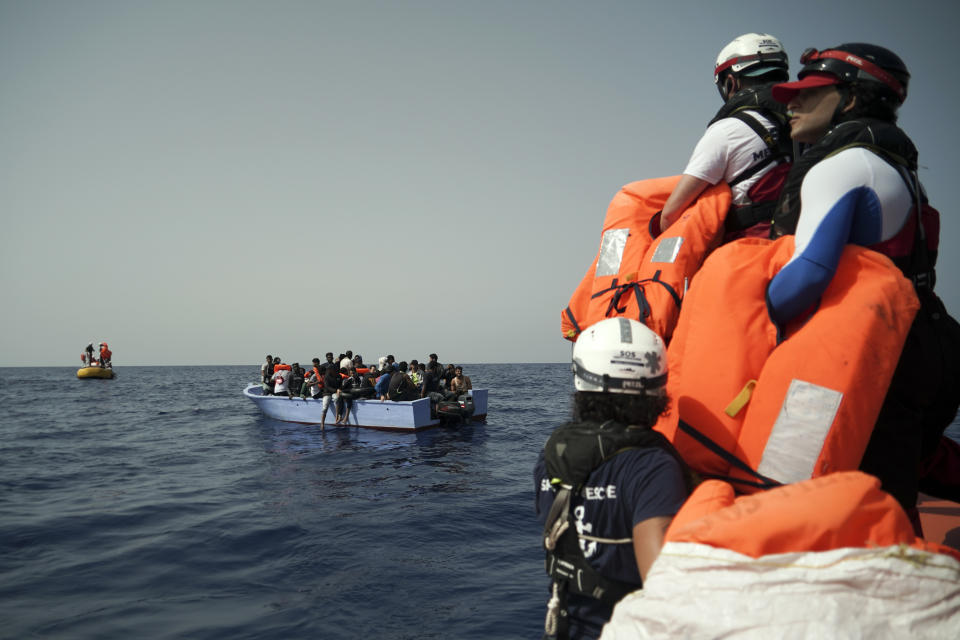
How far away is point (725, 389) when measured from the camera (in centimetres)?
217

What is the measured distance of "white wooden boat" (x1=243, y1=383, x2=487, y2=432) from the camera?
20.2 metres

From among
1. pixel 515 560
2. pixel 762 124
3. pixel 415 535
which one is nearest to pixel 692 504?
pixel 762 124

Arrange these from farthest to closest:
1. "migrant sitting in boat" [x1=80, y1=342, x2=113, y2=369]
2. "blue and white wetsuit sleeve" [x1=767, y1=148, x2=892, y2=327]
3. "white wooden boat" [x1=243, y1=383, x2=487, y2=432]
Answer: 1. "migrant sitting in boat" [x1=80, y1=342, x2=113, y2=369]
2. "white wooden boat" [x1=243, y1=383, x2=487, y2=432]
3. "blue and white wetsuit sleeve" [x1=767, y1=148, x2=892, y2=327]

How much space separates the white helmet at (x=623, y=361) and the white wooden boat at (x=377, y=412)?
17.9 meters

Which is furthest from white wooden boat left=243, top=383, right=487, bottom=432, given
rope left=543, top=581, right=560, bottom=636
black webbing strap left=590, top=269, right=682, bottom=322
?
rope left=543, top=581, right=560, bottom=636

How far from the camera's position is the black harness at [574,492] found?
2.12m

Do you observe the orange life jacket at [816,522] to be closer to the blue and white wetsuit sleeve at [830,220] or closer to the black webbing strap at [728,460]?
the black webbing strap at [728,460]

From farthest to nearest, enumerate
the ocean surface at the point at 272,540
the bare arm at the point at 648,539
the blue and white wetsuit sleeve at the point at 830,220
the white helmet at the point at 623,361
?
the ocean surface at the point at 272,540, the white helmet at the point at 623,361, the blue and white wetsuit sleeve at the point at 830,220, the bare arm at the point at 648,539

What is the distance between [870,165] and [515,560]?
794 centimetres

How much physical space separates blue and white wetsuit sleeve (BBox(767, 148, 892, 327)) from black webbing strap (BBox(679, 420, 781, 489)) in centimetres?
52

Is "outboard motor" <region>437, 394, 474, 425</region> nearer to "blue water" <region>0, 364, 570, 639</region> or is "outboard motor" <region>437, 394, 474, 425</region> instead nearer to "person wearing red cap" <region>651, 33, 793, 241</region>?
"blue water" <region>0, 364, 570, 639</region>

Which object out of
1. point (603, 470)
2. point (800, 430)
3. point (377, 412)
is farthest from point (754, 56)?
point (377, 412)

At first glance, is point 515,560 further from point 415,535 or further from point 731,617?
point 731,617

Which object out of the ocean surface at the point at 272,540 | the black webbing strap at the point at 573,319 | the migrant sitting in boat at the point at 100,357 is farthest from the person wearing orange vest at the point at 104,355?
the black webbing strap at the point at 573,319
